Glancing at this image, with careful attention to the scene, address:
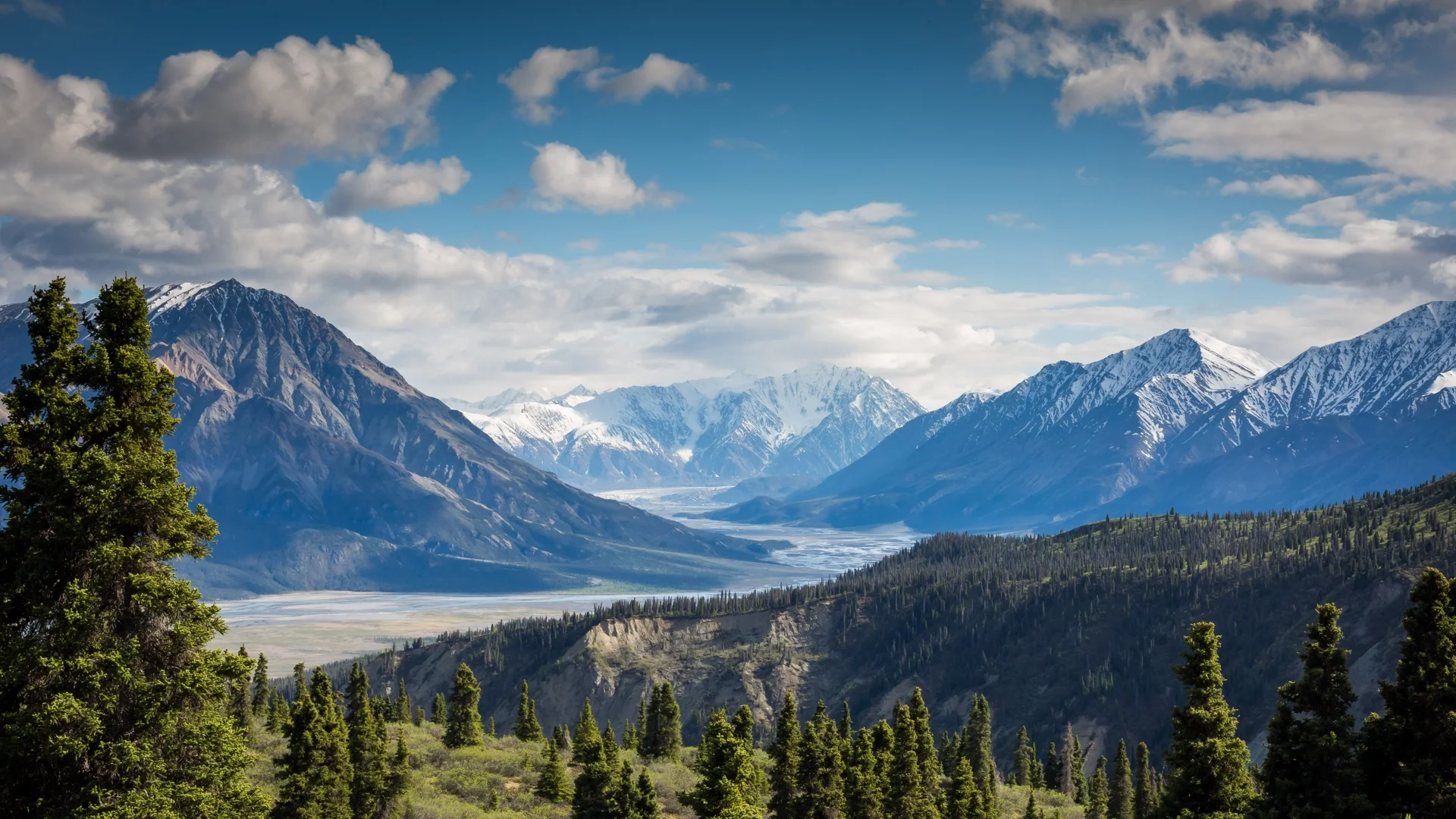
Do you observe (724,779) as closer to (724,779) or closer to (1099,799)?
(724,779)

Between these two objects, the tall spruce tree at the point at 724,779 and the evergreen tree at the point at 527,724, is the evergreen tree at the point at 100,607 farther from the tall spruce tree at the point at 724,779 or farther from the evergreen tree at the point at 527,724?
the evergreen tree at the point at 527,724

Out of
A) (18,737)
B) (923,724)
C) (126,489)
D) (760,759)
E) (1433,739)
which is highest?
(126,489)

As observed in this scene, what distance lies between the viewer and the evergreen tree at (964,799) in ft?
271

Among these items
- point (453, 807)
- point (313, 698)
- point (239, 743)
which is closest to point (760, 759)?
point (453, 807)

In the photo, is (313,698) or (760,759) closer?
(313,698)

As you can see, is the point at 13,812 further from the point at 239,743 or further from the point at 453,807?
the point at 453,807

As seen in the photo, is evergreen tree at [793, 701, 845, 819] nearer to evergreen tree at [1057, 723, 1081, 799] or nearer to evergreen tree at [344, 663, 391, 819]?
evergreen tree at [344, 663, 391, 819]

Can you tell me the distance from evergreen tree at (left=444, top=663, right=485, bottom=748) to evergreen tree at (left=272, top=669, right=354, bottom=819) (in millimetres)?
46000

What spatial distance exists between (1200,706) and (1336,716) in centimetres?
442

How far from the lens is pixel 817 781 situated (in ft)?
214

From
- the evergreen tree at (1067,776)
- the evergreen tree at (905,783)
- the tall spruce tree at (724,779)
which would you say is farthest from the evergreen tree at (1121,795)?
the tall spruce tree at (724,779)

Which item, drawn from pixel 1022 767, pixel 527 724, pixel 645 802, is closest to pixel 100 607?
pixel 645 802

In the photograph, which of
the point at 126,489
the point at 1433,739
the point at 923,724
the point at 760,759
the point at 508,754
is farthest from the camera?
the point at 760,759

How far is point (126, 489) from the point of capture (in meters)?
25.8
